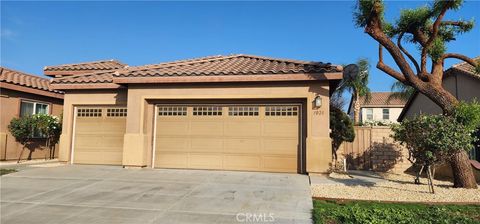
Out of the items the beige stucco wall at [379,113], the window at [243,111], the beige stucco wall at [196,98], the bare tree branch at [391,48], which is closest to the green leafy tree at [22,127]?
the beige stucco wall at [196,98]

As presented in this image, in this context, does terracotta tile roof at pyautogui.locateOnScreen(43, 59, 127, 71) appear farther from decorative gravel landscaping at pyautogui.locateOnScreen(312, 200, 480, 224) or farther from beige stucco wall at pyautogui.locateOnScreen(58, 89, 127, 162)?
decorative gravel landscaping at pyautogui.locateOnScreen(312, 200, 480, 224)

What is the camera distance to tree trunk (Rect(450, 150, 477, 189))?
8.81 meters

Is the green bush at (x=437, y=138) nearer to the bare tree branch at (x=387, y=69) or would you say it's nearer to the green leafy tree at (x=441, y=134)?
the green leafy tree at (x=441, y=134)

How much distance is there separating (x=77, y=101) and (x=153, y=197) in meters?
7.36

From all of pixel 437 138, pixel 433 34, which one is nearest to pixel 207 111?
pixel 437 138

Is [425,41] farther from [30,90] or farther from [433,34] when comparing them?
[30,90]

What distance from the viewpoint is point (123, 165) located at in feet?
38.7

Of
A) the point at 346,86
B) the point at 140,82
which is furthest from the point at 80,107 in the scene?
the point at 346,86

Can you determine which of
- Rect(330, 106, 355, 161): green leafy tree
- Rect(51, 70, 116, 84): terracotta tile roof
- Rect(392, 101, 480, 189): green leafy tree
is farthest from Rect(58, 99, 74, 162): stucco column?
Rect(392, 101, 480, 189): green leafy tree

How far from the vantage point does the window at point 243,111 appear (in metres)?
11.6

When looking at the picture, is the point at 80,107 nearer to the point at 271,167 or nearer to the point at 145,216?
the point at 271,167

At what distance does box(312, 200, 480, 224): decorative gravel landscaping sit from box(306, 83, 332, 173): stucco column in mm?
3376

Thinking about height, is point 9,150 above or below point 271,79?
below

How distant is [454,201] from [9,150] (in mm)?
15395
